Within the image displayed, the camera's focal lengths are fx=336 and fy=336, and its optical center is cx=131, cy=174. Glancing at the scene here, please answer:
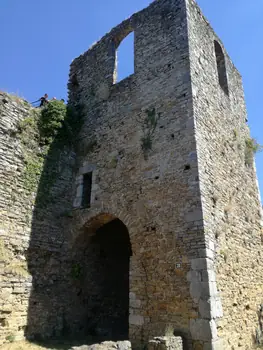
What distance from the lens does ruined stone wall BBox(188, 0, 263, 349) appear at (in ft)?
23.9

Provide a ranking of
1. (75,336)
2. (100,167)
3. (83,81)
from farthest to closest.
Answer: (83,81), (100,167), (75,336)

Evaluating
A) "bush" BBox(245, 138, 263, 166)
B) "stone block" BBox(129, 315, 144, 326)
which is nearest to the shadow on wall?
"stone block" BBox(129, 315, 144, 326)

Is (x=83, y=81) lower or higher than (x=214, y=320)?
higher

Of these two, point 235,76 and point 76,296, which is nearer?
point 76,296

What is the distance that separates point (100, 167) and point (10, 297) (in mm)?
4058

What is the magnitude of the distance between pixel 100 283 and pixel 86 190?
8.88ft

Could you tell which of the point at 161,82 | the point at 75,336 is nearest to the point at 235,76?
the point at 161,82

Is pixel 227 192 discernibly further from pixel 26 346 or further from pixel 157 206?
pixel 26 346

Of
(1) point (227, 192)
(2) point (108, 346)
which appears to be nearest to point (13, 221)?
(2) point (108, 346)

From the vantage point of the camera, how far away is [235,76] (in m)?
11.8

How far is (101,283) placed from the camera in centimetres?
969

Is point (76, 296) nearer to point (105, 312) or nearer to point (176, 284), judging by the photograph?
point (105, 312)

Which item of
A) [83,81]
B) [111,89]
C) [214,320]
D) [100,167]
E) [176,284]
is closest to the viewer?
[214,320]

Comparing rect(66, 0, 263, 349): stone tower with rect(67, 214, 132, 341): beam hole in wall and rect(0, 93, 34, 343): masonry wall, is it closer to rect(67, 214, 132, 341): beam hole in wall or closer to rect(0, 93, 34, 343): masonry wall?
rect(67, 214, 132, 341): beam hole in wall
